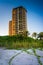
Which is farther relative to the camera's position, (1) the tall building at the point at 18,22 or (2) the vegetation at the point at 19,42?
(1) the tall building at the point at 18,22

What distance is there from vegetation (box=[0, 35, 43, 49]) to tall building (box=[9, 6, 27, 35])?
0.22 m

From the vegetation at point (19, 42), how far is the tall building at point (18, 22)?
219 millimetres

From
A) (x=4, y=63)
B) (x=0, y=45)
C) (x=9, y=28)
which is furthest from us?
(x=9, y=28)

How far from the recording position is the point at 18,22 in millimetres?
5344

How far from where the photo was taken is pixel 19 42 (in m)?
5.14

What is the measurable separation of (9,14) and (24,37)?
107 centimetres

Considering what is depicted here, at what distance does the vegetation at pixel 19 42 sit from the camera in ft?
16.1

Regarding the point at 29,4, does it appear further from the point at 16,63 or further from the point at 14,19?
the point at 16,63

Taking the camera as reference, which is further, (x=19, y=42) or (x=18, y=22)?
(x=18, y=22)

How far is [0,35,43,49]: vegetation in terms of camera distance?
→ 4918 millimetres

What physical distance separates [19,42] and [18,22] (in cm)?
80

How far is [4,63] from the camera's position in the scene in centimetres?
270

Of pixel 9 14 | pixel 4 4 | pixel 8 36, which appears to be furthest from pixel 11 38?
pixel 4 4

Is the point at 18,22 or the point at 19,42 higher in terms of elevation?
the point at 18,22
